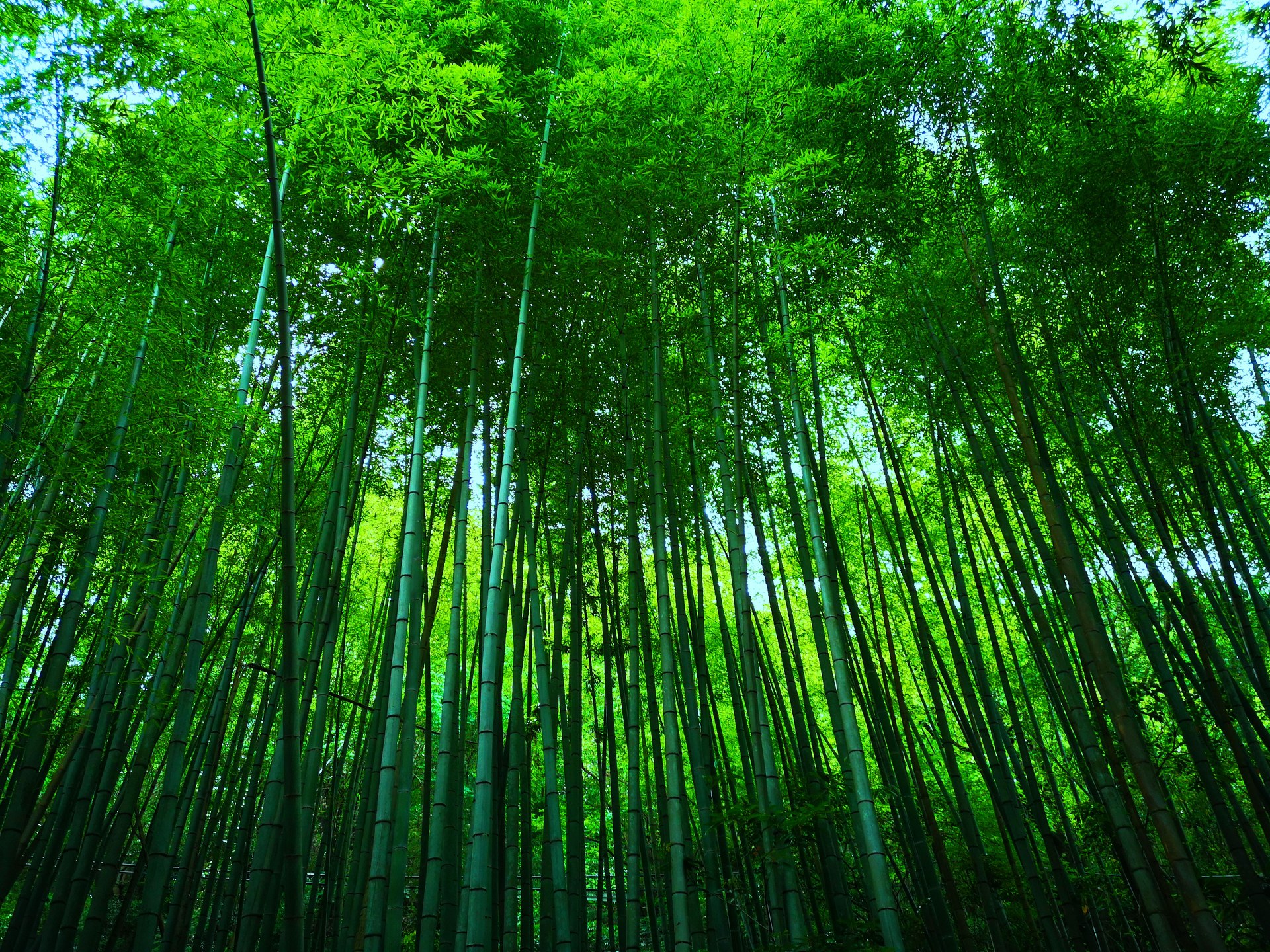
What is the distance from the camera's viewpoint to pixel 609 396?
463 cm

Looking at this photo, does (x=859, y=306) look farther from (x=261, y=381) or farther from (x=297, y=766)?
(x=297, y=766)

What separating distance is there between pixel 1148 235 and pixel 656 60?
2669 millimetres

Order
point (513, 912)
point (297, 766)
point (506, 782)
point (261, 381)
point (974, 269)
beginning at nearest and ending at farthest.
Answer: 1. point (297, 766)
2. point (513, 912)
3. point (506, 782)
4. point (974, 269)
5. point (261, 381)

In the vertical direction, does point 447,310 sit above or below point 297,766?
above

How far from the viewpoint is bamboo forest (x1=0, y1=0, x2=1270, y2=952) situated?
285cm

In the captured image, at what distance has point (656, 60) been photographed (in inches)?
143

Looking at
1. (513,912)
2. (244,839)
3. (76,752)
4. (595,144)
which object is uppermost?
(595,144)

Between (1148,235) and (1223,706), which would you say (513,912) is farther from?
(1148,235)

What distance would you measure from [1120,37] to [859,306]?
174 cm

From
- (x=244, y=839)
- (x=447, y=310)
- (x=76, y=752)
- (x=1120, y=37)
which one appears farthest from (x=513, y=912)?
(x=1120, y=37)

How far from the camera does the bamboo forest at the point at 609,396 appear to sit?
2854mm

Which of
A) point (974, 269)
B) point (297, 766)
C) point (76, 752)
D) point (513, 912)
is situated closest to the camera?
point (297, 766)

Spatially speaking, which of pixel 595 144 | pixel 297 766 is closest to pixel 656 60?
pixel 595 144

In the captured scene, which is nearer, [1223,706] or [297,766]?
[297,766]
